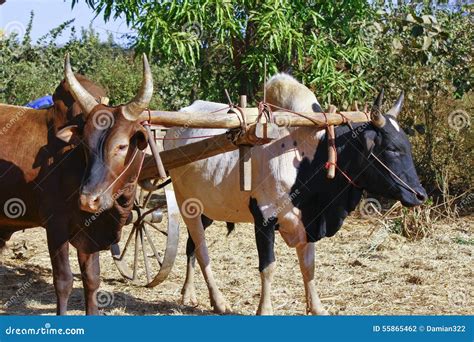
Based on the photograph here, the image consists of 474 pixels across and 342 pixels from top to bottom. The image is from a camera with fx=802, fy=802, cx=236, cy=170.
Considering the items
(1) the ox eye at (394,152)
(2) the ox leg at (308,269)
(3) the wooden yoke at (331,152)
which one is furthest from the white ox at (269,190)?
(1) the ox eye at (394,152)

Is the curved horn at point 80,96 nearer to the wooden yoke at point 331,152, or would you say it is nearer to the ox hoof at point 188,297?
the wooden yoke at point 331,152

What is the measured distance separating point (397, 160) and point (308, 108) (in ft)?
2.53

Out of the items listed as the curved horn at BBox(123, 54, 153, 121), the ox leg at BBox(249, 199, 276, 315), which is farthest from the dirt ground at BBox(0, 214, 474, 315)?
the curved horn at BBox(123, 54, 153, 121)

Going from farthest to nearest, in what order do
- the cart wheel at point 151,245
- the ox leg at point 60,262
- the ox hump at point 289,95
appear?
the cart wheel at point 151,245
the ox hump at point 289,95
the ox leg at point 60,262

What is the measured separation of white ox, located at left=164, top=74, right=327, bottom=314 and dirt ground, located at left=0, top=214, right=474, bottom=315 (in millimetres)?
405

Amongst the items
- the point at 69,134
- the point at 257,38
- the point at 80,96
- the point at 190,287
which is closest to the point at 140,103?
the point at 80,96

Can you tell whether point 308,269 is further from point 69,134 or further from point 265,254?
point 69,134

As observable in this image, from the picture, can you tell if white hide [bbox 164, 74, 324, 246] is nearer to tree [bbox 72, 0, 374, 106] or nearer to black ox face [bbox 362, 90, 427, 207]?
black ox face [bbox 362, 90, 427, 207]

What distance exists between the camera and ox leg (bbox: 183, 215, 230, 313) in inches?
255

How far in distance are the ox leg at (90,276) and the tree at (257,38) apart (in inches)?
127

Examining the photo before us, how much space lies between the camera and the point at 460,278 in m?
7.29

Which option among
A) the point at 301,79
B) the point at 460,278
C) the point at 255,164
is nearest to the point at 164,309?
the point at 255,164

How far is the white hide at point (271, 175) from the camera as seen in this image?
5918 millimetres

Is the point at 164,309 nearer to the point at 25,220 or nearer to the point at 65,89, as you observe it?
the point at 25,220
